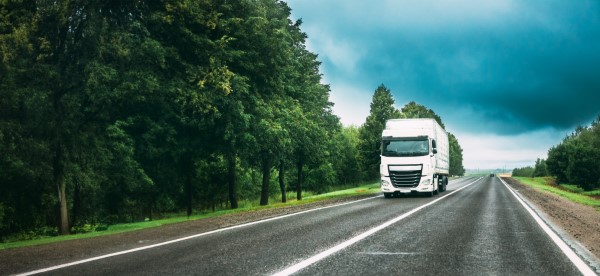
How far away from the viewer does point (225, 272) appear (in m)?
6.12

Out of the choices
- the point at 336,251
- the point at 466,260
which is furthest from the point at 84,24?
the point at 466,260

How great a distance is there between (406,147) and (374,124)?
52086 mm

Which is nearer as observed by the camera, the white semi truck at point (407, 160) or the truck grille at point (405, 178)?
the white semi truck at point (407, 160)

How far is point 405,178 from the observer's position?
24.1 metres

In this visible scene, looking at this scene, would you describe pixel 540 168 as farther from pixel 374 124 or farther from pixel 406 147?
pixel 406 147

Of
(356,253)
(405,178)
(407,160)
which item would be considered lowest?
(356,253)

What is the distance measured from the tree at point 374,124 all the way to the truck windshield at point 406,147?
164ft

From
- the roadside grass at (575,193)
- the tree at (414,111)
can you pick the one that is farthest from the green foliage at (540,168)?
the roadside grass at (575,193)

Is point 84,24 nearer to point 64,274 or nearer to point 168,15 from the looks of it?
point 168,15

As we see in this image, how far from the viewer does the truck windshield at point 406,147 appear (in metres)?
24.0

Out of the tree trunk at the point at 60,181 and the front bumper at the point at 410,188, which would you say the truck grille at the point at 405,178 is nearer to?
the front bumper at the point at 410,188

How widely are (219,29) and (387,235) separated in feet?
47.0

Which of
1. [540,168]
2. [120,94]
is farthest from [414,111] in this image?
[120,94]

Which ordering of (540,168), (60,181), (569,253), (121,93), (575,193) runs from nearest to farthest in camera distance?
(569,253), (121,93), (60,181), (575,193), (540,168)
